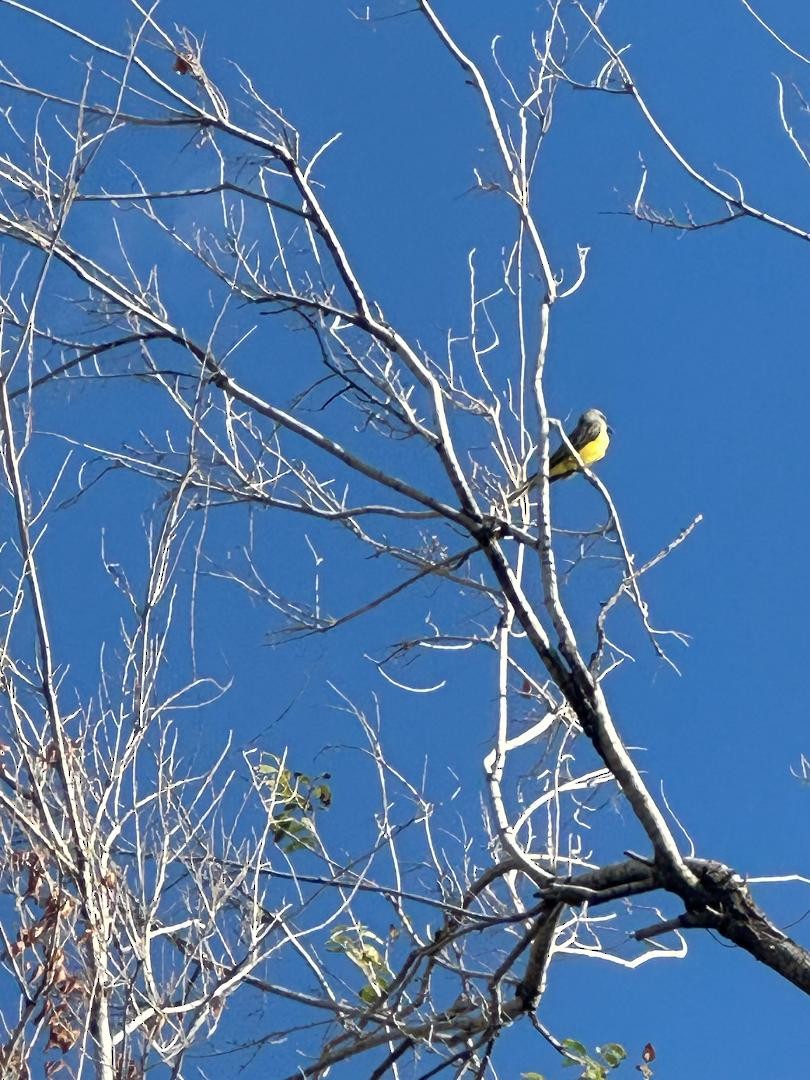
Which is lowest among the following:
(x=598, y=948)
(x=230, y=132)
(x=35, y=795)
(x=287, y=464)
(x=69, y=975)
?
(x=69, y=975)

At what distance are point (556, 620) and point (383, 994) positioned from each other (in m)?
1.27

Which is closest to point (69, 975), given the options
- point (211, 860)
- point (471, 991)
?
point (211, 860)

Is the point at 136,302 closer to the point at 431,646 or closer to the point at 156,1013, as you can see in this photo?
the point at 431,646

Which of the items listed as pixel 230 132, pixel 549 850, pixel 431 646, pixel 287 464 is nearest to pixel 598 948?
pixel 549 850

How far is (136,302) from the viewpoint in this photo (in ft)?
15.6

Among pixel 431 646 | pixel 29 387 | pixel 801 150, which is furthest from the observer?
pixel 431 646

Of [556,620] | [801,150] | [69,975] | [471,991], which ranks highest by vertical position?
[801,150]

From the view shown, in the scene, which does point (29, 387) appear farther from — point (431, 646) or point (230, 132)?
point (431, 646)

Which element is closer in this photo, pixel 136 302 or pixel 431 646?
pixel 136 302

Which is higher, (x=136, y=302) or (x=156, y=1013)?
(x=136, y=302)

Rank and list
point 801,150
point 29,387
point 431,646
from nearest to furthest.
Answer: point 29,387 < point 801,150 < point 431,646

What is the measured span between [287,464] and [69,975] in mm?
1806

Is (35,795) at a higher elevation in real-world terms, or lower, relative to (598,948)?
lower

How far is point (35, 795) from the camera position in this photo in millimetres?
4023
